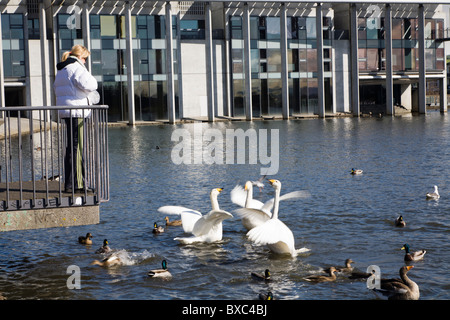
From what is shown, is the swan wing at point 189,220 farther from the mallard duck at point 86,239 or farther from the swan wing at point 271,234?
the swan wing at point 271,234

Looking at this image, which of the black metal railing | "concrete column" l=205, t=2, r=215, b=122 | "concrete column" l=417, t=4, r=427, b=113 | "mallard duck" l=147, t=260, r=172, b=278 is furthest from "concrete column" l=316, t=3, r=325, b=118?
the black metal railing

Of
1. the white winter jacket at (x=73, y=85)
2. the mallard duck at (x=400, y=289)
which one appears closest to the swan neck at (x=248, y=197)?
the mallard duck at (x=400, y=289)

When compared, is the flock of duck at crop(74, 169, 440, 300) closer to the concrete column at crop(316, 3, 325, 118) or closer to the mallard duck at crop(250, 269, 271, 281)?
the mallard duck at crop(250, 269, 271, 281)

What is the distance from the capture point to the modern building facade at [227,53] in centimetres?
5838

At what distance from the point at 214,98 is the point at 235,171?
1604 inches

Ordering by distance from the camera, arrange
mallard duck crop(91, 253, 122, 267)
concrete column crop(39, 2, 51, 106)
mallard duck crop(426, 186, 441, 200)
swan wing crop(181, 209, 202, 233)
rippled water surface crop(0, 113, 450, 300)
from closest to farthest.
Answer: rippled water surface crop(0, 113, 450, 300), mallard duck crop(91, 253, 122, 267), swan wing crop(181, 209, 202, 233), mallard duck crop(426, 186, 441, 200), concrete column crop(39, 2, 51, 106)

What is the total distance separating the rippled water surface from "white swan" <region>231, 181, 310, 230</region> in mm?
387

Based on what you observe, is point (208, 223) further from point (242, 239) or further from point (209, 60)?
point (209, 60)

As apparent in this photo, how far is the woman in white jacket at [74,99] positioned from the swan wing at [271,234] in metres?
3.32

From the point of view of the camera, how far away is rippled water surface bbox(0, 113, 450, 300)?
35.3ft

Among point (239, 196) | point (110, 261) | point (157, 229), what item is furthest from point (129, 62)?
point (110, 261)
